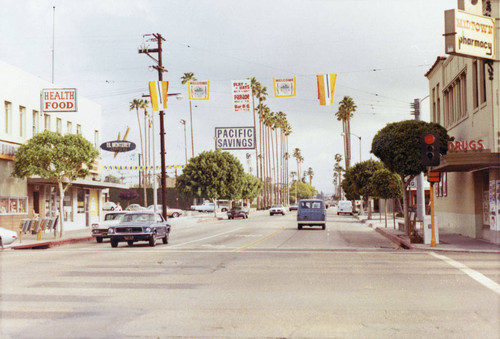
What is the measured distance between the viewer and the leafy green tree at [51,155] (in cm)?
3044

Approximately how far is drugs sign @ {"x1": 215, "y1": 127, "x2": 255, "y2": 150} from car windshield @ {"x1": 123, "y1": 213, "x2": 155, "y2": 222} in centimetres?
2560

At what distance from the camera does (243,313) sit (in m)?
9.46

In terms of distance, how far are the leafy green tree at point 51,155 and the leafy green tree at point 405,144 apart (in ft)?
49.7

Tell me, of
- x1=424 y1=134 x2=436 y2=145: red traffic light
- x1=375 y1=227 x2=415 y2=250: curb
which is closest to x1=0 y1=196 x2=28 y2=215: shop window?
x1=375 y1=227 x2=415 y2=250: curb

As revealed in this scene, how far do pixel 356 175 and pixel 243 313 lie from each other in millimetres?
52739

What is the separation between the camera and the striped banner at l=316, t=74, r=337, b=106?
90.1ft

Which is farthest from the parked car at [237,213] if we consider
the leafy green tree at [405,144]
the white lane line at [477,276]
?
the white lane line at [477,276]

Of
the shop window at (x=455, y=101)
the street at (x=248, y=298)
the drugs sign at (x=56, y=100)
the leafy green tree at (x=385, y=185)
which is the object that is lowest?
the street at (x=248, y=298)

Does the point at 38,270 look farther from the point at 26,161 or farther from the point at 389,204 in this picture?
the point at 389,204

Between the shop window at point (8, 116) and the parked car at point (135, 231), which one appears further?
the shop window at point (8, 116)

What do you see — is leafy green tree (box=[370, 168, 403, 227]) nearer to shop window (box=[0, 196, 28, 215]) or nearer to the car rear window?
the car rear window

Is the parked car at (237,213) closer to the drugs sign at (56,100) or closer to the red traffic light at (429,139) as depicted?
the drugs sign at (56,100)

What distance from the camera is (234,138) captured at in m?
51.6

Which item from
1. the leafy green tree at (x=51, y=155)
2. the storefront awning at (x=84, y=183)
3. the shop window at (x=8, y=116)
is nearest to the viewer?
the leafy green tree at (x=51, y=155)
